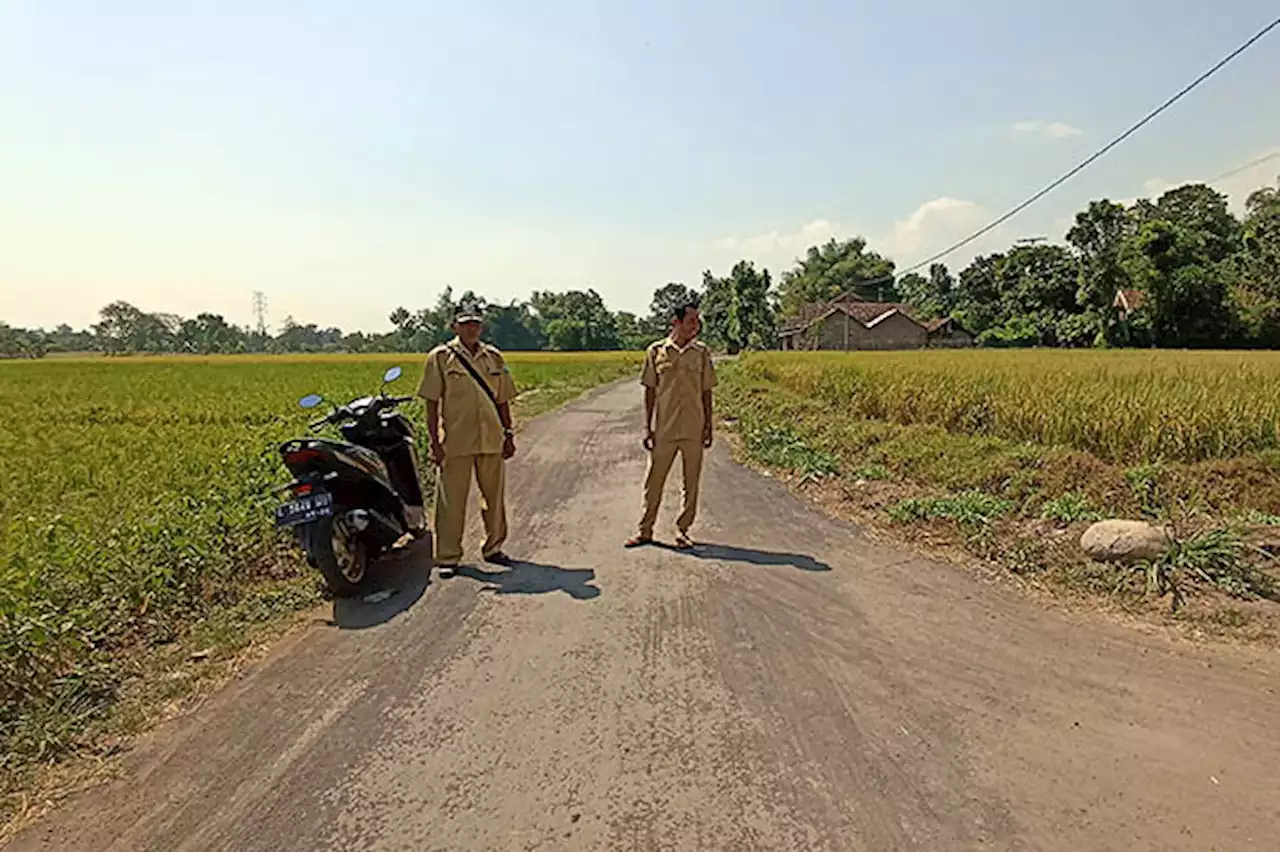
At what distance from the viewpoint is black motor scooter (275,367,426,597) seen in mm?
4688

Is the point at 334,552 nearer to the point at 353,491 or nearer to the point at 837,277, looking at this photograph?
the point at 353,491

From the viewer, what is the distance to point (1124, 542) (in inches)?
195

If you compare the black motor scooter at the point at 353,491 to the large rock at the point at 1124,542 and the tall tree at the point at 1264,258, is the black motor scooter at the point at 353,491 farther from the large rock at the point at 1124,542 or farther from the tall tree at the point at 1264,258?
the tall tree at the point at 1264,258

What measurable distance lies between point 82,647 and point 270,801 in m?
1.86

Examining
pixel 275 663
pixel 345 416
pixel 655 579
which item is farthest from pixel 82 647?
Result: pixel 655 579

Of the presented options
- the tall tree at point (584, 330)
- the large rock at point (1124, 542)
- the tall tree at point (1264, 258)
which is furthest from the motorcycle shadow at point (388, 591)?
the tall tree at point (584, 330)

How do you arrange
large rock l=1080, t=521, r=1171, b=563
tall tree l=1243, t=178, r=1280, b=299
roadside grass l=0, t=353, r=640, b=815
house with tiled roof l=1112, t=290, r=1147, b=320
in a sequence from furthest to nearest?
house with tiled roof l=1112, t=290, r=1147, b=320, tall tree l=1243, t=178, r=1280, b=299, large rock l=1080, t=521, r=1171, b=563, roadside grass l=0, t=353, r=640, b=815

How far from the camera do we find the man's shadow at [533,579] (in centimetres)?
487

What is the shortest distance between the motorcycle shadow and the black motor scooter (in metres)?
0.10

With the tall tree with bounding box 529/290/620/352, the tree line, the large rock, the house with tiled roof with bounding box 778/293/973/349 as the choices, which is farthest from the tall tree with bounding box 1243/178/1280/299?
the tall tree with bounding box 529/290/620/352

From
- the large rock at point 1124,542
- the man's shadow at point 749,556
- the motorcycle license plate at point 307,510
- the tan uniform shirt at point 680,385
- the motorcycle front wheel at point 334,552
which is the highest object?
the tan uniform shirt at point 680,385

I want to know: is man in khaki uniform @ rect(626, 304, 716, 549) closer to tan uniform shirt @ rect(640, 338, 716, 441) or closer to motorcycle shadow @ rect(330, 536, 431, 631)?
tan uniform shirt @ rect(640, 338, 716, 441)

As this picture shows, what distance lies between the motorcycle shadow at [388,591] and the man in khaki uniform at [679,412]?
5.37ft

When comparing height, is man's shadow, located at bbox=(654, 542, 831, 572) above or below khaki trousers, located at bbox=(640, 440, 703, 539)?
below
